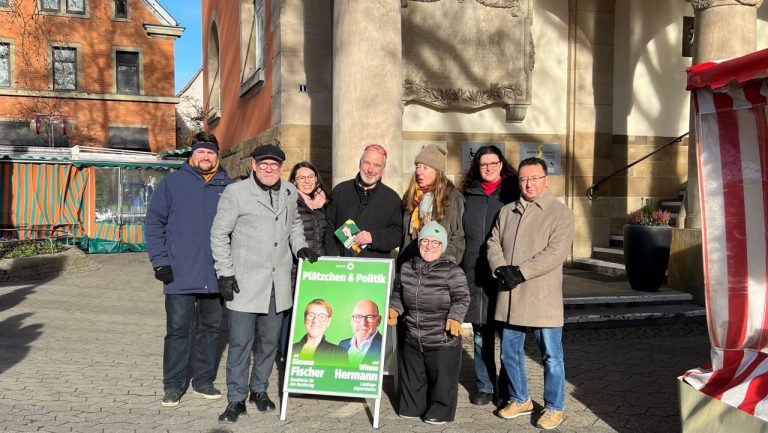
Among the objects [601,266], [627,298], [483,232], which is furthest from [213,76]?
[483,232]

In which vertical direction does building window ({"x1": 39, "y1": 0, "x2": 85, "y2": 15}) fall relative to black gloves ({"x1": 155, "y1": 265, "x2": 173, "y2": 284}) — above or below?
above

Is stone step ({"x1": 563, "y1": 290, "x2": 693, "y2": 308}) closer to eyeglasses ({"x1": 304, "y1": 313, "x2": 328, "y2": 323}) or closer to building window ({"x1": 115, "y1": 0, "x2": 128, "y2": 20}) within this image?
eyeglasses ({"x1": 304, "y1": 313, "x2": 328, "y2": 323})

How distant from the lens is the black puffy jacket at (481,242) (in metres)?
5.11

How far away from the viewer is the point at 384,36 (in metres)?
7.68

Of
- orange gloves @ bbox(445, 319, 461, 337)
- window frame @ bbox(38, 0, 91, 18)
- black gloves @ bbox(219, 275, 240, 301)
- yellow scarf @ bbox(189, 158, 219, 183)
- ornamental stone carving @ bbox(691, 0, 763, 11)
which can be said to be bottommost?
orange gloves @ bbox(445, 319, 461, 337)

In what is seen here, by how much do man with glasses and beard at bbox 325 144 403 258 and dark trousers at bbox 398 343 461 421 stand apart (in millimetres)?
795

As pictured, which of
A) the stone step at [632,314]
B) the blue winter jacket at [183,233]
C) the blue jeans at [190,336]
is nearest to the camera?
the blue winter jacket at [183,233]

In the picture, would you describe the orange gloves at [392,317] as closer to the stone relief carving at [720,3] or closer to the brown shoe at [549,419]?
the brown shoe at [549,419]

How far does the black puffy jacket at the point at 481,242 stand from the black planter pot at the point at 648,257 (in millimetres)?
4305

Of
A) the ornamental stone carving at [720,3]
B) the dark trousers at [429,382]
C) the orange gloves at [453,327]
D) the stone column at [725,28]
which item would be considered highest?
the ornamental stone carving at [720,3]

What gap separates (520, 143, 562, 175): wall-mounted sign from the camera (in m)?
11.6

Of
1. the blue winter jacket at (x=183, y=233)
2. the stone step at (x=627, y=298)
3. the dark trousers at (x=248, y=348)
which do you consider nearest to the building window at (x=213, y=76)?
the stone step at (x=627, y=298)

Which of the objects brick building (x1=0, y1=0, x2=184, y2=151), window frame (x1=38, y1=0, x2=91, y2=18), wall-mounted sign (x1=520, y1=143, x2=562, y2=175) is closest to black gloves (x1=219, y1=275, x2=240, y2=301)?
wall-mounted sign (x1=520, y1=143, x2=562, y2=175)

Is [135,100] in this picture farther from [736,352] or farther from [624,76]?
[736,352]
